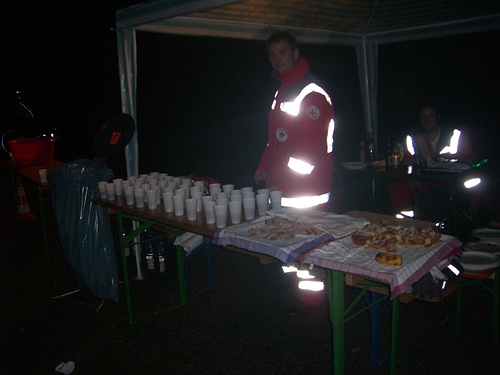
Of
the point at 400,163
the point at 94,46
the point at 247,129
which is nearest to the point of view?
the point at 400,163

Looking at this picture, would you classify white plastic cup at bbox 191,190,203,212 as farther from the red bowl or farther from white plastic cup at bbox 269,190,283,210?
the red bowl

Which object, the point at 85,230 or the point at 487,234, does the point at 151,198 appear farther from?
the point at 487,234

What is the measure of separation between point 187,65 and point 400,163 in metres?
6.66

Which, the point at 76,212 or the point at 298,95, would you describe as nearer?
the point at 298,95

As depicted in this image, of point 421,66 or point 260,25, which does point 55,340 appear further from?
point 421,66

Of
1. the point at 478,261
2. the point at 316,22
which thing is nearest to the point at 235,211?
the point at 478,261

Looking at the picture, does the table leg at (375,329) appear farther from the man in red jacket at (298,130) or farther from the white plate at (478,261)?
the man in red jacket at (298,130)

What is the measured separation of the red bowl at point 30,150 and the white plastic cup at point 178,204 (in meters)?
3.54

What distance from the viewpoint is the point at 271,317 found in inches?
152

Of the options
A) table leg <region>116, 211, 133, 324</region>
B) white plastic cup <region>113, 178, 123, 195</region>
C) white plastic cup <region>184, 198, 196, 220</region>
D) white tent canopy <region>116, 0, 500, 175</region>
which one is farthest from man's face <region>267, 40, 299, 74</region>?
table leg <region>116, 211, 133, 324</region>

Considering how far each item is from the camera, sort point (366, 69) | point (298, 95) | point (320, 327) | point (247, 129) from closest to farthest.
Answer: point (298, 95) < point (320, 327) < point (366, 69) < point (247, 129)

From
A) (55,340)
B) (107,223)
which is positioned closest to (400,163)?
(107,223)

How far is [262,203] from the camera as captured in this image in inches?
117

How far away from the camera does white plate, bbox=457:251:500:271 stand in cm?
292
